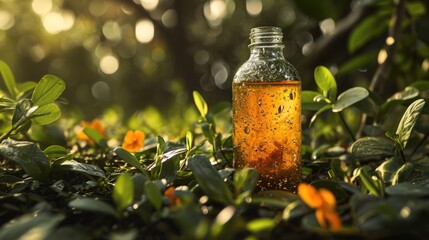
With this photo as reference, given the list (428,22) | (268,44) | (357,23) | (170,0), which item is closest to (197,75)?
(170,0)

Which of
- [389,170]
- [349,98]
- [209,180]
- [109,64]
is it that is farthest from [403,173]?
[109,64]

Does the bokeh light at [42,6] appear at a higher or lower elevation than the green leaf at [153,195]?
higher

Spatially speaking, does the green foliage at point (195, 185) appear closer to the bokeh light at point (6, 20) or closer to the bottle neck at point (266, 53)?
the bottle neck at point (266, 53)

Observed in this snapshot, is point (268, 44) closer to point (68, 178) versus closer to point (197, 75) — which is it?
point (68, 178)

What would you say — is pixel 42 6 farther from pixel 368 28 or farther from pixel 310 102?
pixel 310 102

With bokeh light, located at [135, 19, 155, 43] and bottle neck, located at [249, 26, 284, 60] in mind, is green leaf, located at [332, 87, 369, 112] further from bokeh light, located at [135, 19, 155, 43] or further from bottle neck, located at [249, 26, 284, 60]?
bokeh light, located at [135, 19, 155, 43]

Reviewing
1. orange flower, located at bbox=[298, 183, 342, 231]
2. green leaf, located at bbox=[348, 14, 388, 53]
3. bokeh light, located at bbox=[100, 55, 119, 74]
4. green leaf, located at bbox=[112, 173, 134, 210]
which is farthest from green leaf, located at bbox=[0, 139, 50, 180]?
bokeh light, located at bbox=[100, 55, 119, 74]

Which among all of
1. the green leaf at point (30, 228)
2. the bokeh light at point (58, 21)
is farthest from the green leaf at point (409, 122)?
the bokeh light at point (58, 21)
